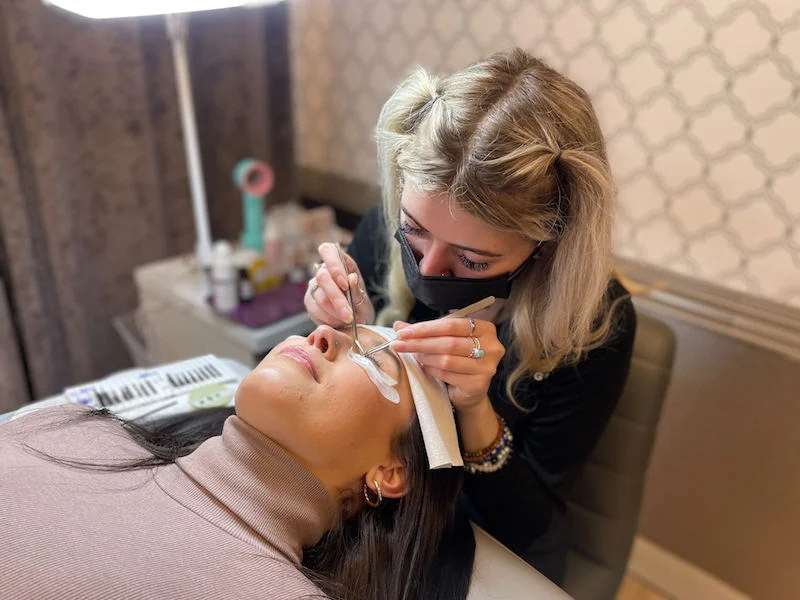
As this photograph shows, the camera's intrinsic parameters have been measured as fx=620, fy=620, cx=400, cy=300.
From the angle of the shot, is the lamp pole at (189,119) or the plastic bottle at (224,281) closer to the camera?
the lamp pole at (189,119)

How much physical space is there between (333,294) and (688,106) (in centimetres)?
93

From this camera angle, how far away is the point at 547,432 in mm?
1146

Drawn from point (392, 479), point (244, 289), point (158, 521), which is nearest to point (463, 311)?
point (392, 479)

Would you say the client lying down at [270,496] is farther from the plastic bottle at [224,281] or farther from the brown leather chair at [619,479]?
the plastic bottle at [224,281]

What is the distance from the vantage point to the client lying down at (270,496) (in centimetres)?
79

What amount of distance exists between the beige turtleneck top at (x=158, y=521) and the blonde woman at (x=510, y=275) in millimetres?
274

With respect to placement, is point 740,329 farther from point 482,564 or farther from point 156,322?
point 156,322

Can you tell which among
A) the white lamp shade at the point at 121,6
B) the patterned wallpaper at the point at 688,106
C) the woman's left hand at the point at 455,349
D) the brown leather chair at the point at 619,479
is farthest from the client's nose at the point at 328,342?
the patterned wallpaper at the point at 688,106

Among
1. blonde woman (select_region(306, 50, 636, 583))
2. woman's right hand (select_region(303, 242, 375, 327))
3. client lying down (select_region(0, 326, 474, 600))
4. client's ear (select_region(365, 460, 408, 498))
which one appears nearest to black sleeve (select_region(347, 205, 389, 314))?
blonde woman (select_region(306, 50, 636, 583))

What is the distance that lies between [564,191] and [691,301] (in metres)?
0.67

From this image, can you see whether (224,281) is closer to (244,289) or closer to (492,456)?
(244,289)

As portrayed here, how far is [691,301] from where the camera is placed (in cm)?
146

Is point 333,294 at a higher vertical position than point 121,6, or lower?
lower

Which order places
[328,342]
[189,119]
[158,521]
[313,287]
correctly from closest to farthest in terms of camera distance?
[158,521]
[328,342]
[313,287]
[189,119]
